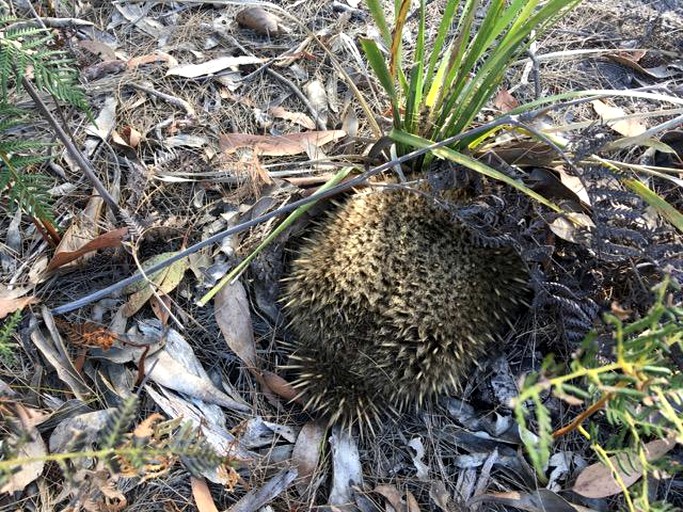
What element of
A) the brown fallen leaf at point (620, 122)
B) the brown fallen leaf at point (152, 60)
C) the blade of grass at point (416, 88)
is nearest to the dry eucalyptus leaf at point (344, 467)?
the blade of grass at point (416, 88)

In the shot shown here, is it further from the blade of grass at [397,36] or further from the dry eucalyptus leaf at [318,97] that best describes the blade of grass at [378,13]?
the dry eucalyptus leaf at [318,97]

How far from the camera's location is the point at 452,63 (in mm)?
2479

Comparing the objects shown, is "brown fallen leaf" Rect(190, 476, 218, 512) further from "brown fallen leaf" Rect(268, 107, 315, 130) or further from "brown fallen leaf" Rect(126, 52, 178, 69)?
"brown fallen leaf" Rect(126, 52, 178, 69)

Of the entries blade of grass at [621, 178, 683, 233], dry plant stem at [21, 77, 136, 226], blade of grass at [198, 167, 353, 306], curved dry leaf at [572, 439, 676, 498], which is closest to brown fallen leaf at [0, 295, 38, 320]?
dry plant stem at [21, 77, 136, 226]

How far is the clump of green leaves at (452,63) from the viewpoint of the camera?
2.32 m

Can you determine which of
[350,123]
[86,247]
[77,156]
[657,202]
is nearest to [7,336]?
[86,247]

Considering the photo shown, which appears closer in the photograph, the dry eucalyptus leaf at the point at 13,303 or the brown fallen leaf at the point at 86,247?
the dry eucalyptus leaf at the point at 13,303

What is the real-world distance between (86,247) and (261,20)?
1.61 meters

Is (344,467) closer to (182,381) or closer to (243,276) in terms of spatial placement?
(182,381)

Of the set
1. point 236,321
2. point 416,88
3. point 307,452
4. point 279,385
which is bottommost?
point 307,452

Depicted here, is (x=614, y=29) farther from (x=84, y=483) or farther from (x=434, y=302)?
(x=84, y=483)

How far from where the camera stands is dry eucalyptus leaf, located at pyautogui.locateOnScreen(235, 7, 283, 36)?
3.34m

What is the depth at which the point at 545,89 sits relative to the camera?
326cm

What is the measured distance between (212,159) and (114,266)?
70 centimetres
